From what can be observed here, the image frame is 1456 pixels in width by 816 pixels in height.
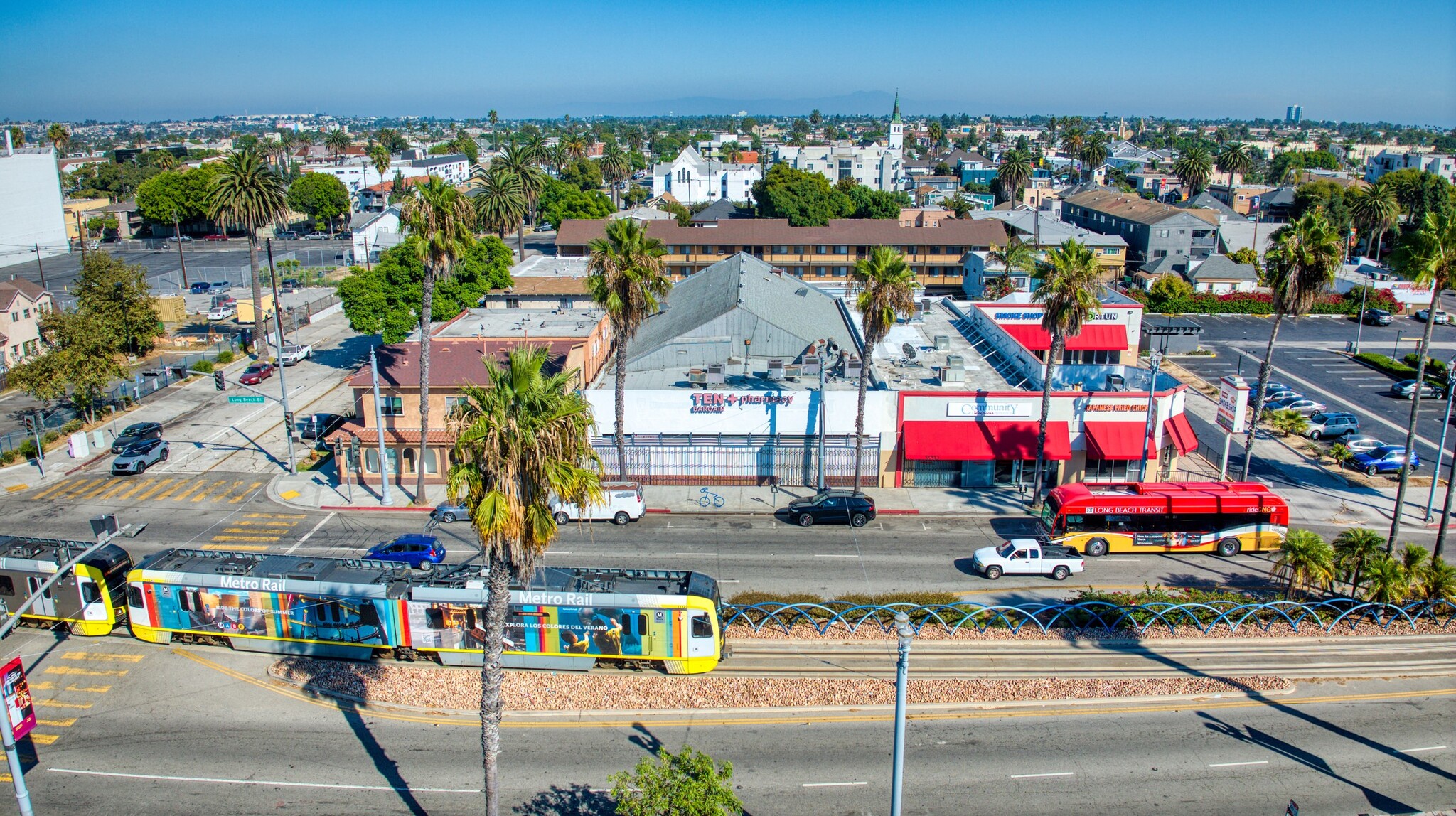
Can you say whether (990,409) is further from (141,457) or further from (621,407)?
(141,457)

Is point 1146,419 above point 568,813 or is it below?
above

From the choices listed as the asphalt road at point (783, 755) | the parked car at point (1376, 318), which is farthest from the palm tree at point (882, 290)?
the parked car at point (1376, 318)

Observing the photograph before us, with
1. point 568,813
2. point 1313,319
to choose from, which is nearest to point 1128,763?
point 568,813

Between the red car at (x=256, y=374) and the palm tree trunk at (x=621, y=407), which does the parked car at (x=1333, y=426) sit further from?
the red car at (x=256, y=374)

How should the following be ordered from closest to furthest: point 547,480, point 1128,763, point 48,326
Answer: point 547,480, point 1128,763, point 48,326

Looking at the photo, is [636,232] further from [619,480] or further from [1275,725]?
[1275,725]

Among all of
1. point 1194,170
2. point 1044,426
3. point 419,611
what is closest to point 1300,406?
point 1044,426

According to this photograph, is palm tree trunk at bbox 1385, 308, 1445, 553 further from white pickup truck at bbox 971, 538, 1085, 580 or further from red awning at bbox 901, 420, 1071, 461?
red awning at bbox 901, 420, 1071, 461
